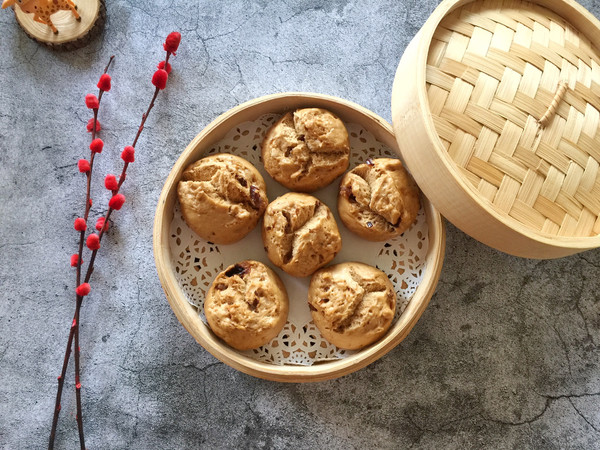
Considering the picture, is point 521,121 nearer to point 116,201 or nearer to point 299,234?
point 299,234

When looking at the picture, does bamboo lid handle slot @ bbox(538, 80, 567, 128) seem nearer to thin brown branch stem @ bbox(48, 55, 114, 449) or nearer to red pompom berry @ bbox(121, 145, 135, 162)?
red pompom berry @ bbox(121, 145, 135, 162)

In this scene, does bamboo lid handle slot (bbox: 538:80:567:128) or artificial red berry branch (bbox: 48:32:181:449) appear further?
artificial red berry branch (bbox: 48:32:181:449)

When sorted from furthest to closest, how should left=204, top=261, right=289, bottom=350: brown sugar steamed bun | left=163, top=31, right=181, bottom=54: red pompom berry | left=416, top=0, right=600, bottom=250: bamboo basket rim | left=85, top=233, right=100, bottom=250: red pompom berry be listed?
left=163, top=31, right=181, bottom=54: red pompom berry → left=85, top=233, right=100, bottom=250: red pompom berry → left=204, top=261, right=289, bottom=350: brown sugar steamed bun → left=416, top=0, right=600, bottom=250: bamboo basket rim

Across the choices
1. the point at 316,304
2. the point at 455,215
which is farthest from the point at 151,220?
the point at 455,215

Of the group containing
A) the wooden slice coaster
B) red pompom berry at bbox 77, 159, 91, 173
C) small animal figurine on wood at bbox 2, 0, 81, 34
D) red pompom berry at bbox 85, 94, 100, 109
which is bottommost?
red pompom berry at bbox 77, 159, 91, 173

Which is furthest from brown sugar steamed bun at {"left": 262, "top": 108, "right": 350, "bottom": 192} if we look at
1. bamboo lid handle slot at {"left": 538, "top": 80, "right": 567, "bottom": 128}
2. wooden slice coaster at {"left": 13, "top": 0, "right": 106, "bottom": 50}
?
wooden slice coaster at {"left": 13, "top": 0, "right": 106, "bottom": 50}

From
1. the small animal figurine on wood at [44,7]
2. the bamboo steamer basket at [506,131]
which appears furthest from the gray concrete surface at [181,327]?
the bamboo steamer basket at [506,131]
